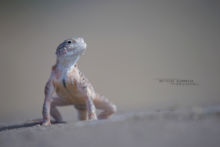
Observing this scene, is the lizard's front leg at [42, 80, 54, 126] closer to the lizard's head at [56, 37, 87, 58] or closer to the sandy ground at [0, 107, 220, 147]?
A: the lizard's head at [56, 37, 87, 58]

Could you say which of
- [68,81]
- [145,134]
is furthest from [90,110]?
[145,134]

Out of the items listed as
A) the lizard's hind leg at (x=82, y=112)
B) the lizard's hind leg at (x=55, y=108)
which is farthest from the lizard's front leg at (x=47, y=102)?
the lizard's hind leg at (x=82, y=112)

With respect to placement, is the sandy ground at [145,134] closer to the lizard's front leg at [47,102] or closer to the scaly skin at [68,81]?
the lizard's front leg at [47,102]

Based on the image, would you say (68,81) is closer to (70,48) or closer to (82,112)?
(70,48)

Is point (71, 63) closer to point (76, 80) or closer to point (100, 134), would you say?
point (76, 80)

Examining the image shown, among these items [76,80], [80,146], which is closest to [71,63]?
[76,80]
